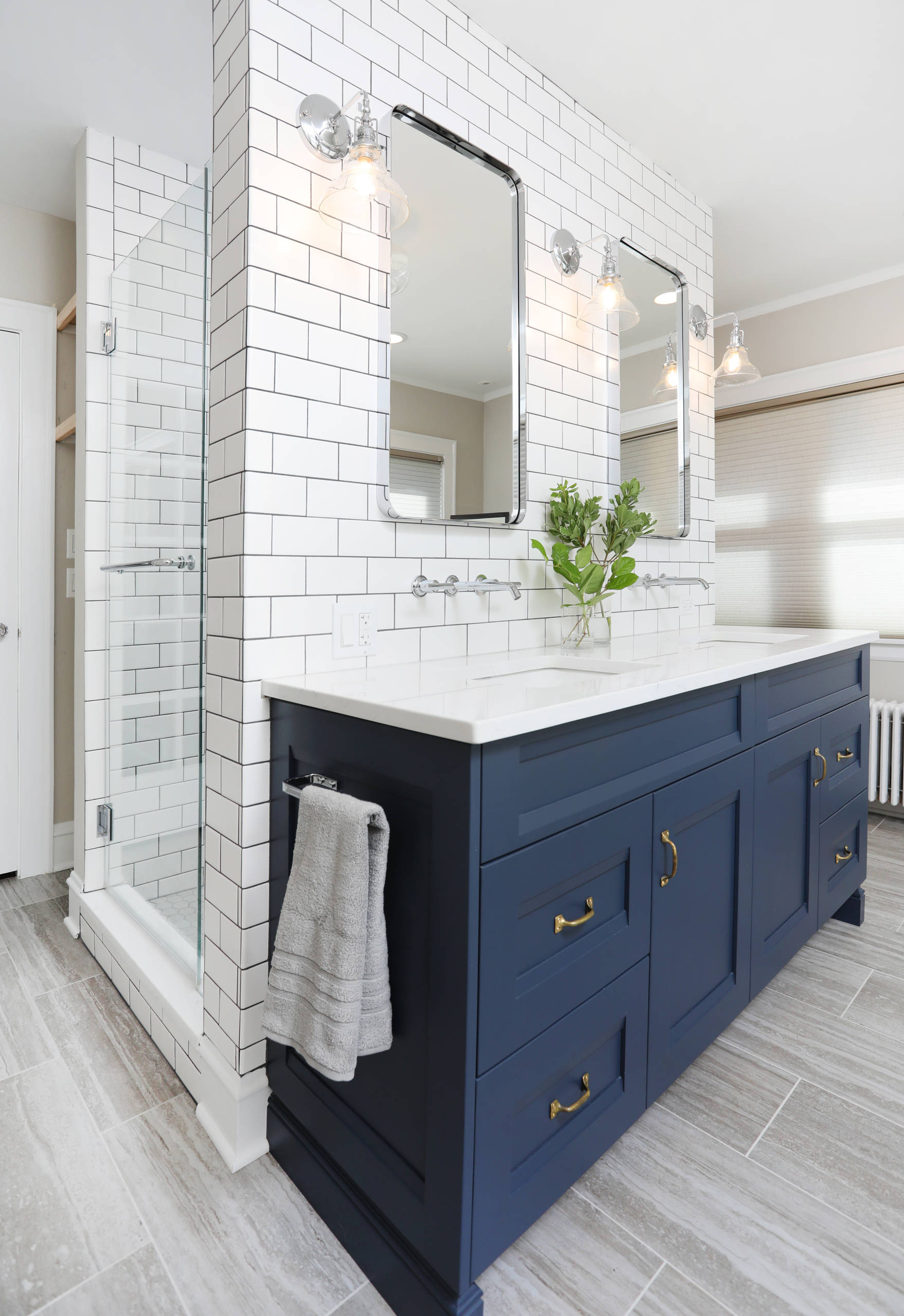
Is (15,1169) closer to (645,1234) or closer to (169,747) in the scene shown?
(169,747)

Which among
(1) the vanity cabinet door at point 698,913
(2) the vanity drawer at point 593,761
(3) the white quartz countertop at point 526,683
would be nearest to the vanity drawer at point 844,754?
(3) the white quartz countertop at point 526,683

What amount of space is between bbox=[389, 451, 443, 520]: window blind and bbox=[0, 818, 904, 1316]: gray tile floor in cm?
139

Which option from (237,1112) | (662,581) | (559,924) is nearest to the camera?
(559,924)

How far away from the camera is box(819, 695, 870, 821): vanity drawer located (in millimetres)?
2119

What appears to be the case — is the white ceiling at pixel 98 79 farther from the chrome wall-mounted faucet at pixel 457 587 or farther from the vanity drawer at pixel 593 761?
the vanity drawer at pixel 593 761

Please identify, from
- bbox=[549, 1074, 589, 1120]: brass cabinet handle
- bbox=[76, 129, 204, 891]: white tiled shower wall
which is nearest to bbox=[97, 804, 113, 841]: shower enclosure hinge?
bbox=[76, 129, 204, 891]: white tiled shower wall

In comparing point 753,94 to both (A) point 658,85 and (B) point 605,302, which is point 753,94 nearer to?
(A) point 658,85

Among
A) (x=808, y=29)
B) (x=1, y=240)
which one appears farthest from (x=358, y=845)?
(x=1, y=240)

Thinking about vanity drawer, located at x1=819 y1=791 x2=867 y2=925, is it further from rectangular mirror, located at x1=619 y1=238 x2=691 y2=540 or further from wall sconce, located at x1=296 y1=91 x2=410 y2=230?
wall sconce, located at x1=296 y1=91 x2=410 y2=230

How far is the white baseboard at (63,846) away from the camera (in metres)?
2.85

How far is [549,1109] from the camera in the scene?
1.16m

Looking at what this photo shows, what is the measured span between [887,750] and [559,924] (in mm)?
2843

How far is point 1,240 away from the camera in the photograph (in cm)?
266

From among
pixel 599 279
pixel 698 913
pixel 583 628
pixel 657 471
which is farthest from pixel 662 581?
pixel 698 913
